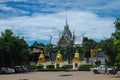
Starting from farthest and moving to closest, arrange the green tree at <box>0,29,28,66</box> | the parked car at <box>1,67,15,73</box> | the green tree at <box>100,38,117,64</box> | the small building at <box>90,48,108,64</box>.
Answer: the small building at <box>90,48,108,64</box> < the green tree at <box>0,29,28,66</box> < the parked car at <box>1,67,15,73</box> < the green tree at <box>100,38,117,64</box>

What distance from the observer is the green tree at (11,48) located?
2542 inches

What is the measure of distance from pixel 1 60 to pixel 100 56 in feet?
150

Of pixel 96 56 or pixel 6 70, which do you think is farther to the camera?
pixel 96 56

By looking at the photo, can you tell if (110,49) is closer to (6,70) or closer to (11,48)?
(11,48)

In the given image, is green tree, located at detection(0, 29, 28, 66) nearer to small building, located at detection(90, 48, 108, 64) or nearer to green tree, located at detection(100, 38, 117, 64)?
green tree, located at detection(100, 38, 117, 64)

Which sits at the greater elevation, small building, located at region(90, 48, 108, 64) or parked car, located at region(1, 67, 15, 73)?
small building, located at region(90, 48, 108, 64)

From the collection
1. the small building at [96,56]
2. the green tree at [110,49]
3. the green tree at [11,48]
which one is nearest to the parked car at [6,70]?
the green tree at [11,48]

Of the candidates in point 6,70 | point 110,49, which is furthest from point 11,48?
point 110,49

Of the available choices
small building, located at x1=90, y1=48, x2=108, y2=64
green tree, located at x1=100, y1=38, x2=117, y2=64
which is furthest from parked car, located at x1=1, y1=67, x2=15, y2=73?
small building, located at x1=90, y1=48, x2=108, y2=64

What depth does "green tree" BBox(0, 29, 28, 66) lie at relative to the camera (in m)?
64.6

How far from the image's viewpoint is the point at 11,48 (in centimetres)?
6512

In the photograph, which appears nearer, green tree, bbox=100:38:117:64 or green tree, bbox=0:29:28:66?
green tree, bbox=100:38:117:64

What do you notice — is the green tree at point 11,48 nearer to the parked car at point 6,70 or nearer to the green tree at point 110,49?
the parked car at point 6,70

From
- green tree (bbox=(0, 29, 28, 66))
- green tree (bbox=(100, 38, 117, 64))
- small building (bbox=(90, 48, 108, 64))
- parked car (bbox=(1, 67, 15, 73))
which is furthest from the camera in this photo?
small building (bbox=(90, 48, 108, 64))
